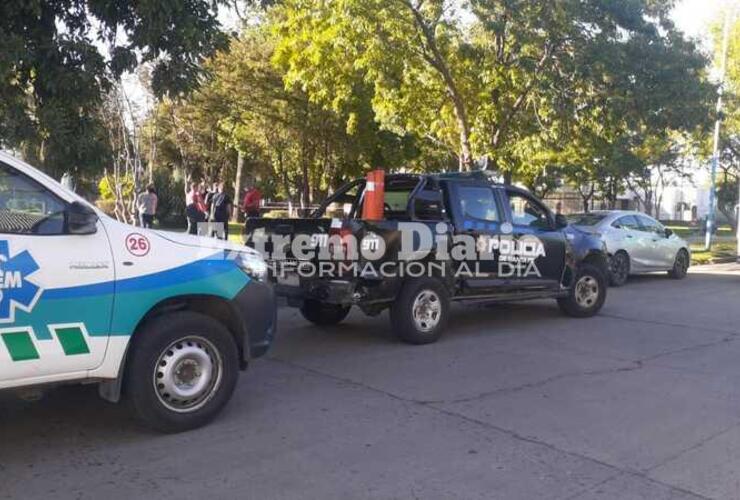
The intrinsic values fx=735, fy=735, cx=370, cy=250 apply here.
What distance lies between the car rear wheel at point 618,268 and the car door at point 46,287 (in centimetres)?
1170

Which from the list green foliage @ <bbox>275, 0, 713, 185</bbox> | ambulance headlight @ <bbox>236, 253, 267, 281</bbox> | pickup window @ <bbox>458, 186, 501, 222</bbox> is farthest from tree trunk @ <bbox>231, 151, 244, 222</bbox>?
ambulance headlight @ <bbox>236, 253, 267, 281</bbox>

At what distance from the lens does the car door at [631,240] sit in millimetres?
14469

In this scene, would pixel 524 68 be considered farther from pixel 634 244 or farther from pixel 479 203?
pixel 479 203

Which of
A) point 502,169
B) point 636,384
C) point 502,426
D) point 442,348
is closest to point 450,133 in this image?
point 502,169

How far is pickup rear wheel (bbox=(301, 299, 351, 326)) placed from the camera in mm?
9172

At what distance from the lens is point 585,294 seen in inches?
403

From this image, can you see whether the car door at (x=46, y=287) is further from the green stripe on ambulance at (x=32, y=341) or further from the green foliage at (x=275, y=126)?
the green foliage at (x=275, y=126)

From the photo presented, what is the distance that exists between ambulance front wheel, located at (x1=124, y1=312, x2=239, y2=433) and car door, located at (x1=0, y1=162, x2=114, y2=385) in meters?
0.30

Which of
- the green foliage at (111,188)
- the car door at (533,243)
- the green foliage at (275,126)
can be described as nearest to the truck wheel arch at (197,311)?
the car door at (533,243)

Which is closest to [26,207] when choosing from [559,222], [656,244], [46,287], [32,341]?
[46,287]

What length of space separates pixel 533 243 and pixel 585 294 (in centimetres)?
140

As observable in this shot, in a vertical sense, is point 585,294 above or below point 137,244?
below

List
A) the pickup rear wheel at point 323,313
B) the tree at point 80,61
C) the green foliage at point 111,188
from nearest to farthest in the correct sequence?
the tree at point 80,61
the pickup rear wheel at point 323,313
the green foliage at point 111,188

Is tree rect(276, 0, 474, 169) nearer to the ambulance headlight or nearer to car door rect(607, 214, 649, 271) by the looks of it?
car door rect(607, 214, 649, 271)
